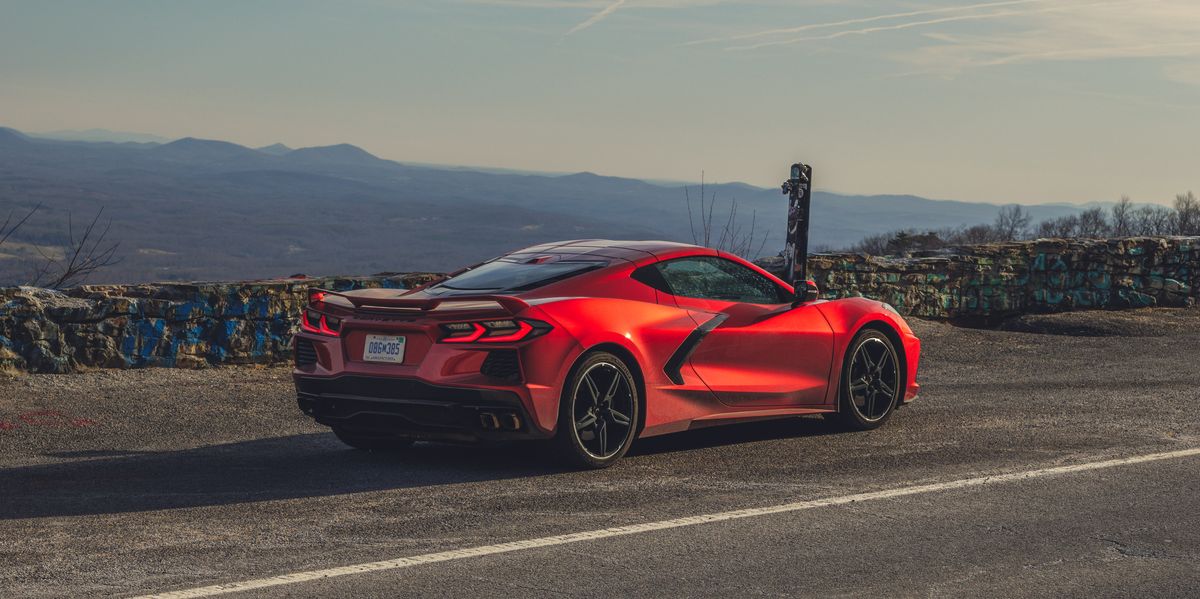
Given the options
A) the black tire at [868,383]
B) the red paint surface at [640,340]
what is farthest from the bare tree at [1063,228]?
the red paint surface at [640,340]

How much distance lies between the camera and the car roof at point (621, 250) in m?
7.53

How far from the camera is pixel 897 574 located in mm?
4859

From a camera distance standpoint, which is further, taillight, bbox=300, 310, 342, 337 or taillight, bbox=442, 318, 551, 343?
taillight, bbox=300, 310, 342, 337

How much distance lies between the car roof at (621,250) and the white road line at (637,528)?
1944 millimetres

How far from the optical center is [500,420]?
655cm

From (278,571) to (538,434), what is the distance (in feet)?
6.86

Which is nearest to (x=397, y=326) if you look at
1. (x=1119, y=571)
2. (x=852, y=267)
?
(x=1119, y=571)

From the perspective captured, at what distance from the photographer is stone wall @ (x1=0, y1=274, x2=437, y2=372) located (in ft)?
33.9

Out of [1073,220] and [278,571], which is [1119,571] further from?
[1073,220]

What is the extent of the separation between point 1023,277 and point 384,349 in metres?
Answer: 12.9

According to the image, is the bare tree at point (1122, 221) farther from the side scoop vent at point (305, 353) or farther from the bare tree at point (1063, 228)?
the side scoop vent at point (305, 353)

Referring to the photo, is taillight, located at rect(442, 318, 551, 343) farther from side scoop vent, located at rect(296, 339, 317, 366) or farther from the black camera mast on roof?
the black camera mast on roof

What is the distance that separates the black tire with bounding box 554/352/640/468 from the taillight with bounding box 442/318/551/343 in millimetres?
320

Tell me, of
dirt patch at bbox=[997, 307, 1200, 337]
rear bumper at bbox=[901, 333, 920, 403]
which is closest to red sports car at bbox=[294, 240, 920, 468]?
rear bumper at bbox=[901, 333, 920, 403]
